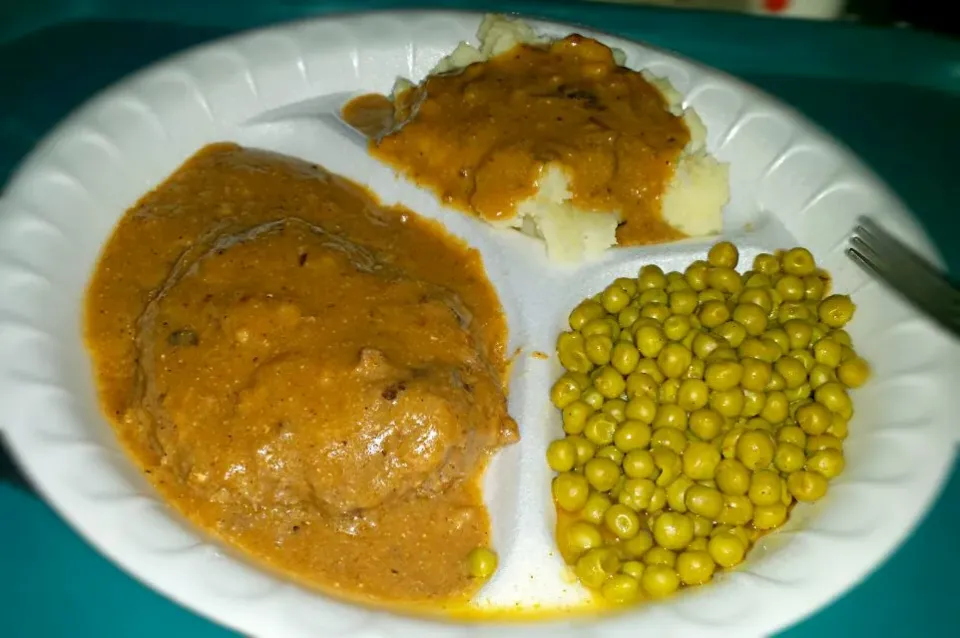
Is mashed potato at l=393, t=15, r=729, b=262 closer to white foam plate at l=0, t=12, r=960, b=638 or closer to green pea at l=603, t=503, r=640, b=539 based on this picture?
white foam plate at l=0, t=12, r=960, b=638

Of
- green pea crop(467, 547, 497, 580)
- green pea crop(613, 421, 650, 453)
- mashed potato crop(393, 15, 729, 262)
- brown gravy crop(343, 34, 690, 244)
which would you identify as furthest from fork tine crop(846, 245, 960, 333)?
green pea crop(467, 547, 497, 580)

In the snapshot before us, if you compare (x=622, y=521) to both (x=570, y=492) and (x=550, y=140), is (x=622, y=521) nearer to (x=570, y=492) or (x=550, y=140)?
(x=570, y=492)

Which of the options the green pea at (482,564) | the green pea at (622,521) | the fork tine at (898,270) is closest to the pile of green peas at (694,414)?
the green pea at (622,521)

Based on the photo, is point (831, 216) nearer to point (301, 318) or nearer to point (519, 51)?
point (519, 51)

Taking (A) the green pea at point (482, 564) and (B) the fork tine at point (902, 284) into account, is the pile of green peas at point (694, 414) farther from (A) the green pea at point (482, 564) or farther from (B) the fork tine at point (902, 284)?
(A) the green pea at point (482, 564)

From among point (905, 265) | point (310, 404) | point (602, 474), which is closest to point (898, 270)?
point (905, 265)

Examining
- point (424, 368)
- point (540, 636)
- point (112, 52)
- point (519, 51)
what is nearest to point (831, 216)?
point (519, 51)

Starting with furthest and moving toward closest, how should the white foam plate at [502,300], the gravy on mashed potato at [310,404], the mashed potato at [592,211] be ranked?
the mashed potato at [592,211]
the gravy on mashed potato at [310,404]
the white foam plate at [502,300]

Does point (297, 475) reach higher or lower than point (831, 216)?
lower
